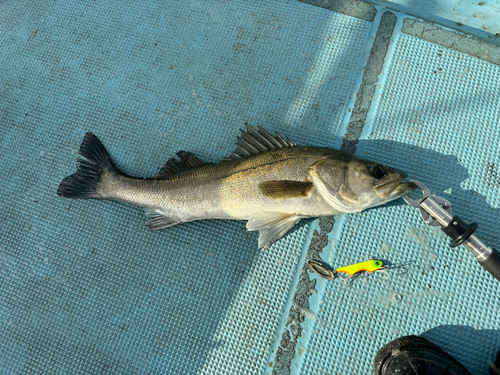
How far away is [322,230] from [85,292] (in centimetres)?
246

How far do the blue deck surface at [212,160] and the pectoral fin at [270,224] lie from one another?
0.76 ft

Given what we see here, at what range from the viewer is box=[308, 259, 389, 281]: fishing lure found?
286cm

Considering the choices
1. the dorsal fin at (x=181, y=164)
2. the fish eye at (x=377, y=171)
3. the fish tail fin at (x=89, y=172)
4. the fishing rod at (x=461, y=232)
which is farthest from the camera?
the fish tail fin at (x=89, y=172)

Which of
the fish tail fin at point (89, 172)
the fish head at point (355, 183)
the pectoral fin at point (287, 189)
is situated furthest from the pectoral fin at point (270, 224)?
the fish tail fin at point (89, 172)

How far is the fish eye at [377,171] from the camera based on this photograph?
2.52 meters

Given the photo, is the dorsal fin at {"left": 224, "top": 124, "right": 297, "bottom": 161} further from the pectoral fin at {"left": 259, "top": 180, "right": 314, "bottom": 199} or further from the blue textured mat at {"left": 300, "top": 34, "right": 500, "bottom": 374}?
the blue textured mat at {"left": 300, "top": 34, "right": 500, "bottom": 374}

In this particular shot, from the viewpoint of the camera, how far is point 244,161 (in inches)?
109

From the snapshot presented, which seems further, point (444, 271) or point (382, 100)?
point (382, 100)

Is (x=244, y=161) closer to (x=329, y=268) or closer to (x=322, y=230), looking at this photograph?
(x=322, y=230)

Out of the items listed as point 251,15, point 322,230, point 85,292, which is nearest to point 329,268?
point 322,230

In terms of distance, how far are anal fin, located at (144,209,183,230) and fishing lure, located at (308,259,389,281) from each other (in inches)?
54.0

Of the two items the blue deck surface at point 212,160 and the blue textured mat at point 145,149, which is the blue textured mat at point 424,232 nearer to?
the blue deck surface at point 212,160

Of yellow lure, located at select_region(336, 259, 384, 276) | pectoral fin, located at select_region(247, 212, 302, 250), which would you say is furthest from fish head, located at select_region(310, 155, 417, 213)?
yellow lure, located at select_region(336, 259, 384, 276)

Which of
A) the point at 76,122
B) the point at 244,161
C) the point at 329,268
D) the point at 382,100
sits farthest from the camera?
the point at 76,122
